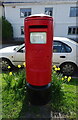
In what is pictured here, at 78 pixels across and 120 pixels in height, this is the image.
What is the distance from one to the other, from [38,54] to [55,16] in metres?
15.9

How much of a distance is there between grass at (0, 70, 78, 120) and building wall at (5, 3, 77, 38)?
1517 cm

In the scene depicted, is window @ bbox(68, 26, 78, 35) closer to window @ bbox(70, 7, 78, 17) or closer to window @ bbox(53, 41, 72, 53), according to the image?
window @ bbox(70, 7, 78, 17)

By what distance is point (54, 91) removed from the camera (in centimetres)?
317

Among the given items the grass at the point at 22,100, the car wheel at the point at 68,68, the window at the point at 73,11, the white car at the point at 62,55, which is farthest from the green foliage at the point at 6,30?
the grass at the point at 22,100

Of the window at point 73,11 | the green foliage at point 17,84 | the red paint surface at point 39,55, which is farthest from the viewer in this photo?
the window at point 73,11

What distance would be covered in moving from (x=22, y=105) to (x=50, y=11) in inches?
644

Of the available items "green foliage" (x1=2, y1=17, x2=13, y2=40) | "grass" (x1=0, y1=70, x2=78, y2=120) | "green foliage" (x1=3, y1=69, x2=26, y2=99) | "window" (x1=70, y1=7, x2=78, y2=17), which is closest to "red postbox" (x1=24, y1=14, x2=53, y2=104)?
"grass" (x1=0, y1=70, x2=78, y2=120)

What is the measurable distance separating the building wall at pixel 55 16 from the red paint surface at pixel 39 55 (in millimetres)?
15721

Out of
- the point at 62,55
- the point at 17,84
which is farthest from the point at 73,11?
the point at 17,84

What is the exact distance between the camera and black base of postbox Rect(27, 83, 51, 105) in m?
2.75

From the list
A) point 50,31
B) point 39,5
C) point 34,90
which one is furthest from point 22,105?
point 39,5

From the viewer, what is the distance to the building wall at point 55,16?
16.9 metres

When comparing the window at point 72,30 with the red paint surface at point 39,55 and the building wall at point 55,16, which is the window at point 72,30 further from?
Result: the red paint surface at point 39,55

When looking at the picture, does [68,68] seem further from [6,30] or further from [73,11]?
[73,11]
